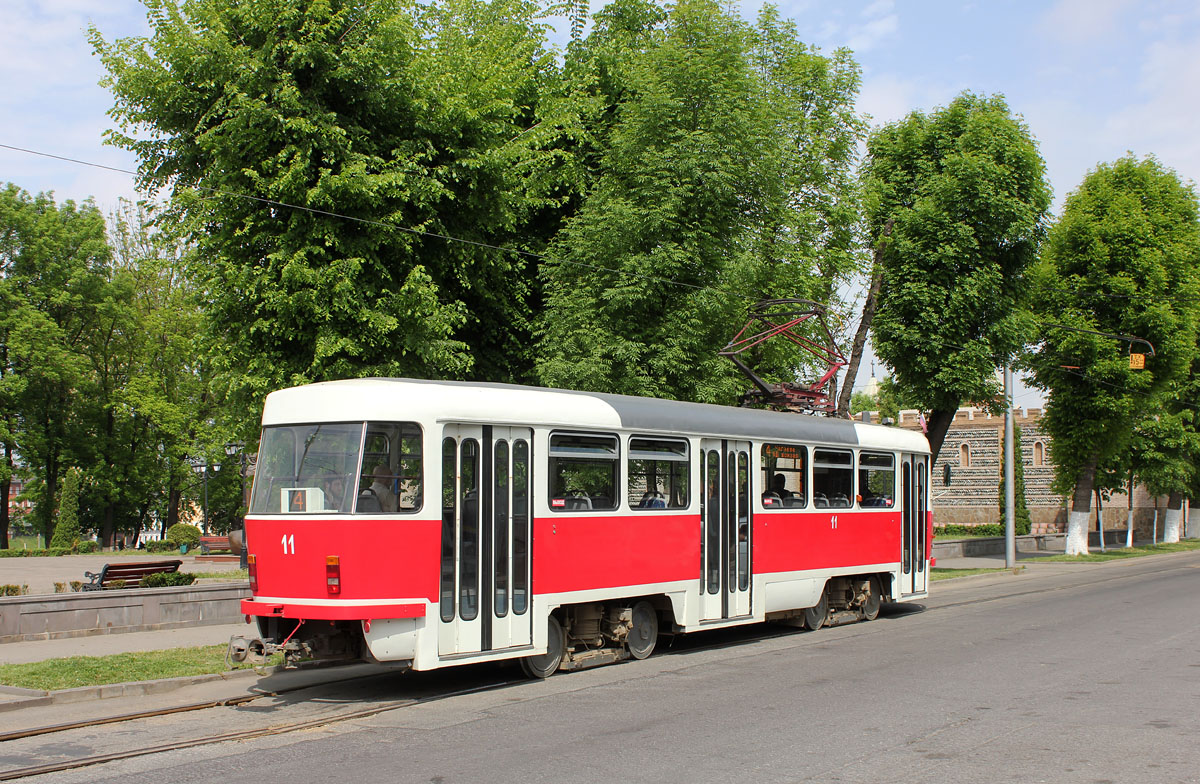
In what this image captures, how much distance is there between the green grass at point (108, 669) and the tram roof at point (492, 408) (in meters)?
2.97

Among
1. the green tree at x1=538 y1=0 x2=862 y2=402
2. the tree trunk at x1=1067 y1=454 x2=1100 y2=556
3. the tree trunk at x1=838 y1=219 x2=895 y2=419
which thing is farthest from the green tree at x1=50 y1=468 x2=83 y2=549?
the tree trunk at x1=1067 y1=454 x2=1100 y2=556

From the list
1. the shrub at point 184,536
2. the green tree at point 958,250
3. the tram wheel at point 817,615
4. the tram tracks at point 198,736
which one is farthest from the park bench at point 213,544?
the tram tracks at point 198,736

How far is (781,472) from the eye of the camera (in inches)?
603

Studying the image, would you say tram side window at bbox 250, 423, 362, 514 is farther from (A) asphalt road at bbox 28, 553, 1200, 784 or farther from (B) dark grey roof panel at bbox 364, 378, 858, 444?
(A) asphalt road at bbox 28, 553, 1200, 784

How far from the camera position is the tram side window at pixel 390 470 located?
10.3 metres

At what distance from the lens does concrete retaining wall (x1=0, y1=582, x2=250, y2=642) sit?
14.1 m

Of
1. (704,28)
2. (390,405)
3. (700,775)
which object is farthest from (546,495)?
(704,28)

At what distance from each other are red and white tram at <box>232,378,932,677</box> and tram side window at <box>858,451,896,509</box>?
2167 mm

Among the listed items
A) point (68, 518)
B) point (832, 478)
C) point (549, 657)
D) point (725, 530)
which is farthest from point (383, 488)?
point (68, 518)

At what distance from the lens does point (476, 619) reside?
10695 mm

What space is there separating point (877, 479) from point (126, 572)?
12.6 m

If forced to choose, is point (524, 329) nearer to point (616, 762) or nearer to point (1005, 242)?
point (1005, 242)

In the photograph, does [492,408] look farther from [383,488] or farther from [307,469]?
[307,469]

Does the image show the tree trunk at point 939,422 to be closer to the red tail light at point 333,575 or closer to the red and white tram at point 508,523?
the red and white tram at point 508,523
